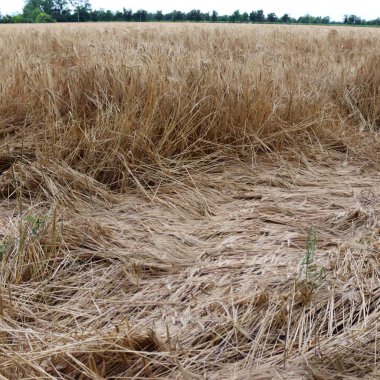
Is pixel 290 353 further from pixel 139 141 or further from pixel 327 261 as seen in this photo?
pixel 139 141

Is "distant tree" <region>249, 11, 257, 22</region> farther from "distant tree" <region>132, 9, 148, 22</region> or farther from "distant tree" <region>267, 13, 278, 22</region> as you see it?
"distant tree" <region>132, 9, 148, 22</region>

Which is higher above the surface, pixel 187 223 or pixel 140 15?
pixel 140 15

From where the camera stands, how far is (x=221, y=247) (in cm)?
122

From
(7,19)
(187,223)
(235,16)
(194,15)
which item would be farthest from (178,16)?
(187,223)

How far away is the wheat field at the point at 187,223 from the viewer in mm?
820

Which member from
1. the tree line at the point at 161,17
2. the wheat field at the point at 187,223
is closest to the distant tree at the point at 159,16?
the tree line at the point at 161,17

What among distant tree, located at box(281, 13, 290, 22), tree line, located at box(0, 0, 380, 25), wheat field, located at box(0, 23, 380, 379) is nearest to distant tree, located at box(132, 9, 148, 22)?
tree line, located at box(0, 0, 380, 25)

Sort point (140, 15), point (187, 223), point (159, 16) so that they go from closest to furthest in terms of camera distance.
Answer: point (187, 223)
point (140, 15)
point (159, 16)

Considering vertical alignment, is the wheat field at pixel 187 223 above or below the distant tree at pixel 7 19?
below

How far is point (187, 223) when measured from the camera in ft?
4.70

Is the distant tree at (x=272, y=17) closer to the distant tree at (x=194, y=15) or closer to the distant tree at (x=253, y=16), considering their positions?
the distant tree at (x=253, y=16)

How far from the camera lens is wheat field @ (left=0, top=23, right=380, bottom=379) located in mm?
820

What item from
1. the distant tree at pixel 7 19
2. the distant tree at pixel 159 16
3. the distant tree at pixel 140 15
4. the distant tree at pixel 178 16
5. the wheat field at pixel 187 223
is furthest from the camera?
the distant tree at pixel 178 16

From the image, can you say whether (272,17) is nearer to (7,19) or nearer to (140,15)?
(140,15)
